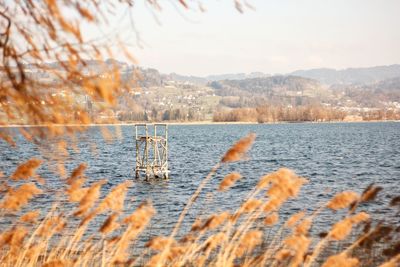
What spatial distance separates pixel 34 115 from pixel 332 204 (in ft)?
9.96

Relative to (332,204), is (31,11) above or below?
above

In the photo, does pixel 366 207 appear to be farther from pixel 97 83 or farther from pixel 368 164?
pixel 368 164

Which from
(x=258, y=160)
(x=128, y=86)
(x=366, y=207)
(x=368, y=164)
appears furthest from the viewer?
(x=258, y=160)

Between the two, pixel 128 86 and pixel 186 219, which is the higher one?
pixel 128 86

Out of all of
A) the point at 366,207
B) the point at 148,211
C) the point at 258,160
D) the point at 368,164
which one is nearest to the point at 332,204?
the point at 148,211

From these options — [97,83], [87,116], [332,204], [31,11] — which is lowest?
[332,204]

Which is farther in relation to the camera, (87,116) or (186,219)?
(186,219)

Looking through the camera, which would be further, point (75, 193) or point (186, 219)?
point (186, 219)

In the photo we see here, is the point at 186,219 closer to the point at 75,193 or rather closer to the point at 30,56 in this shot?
the point at 75,193

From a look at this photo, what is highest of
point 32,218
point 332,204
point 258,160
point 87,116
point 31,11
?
point 31,11

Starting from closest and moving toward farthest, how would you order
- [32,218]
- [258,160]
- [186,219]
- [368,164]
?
[32,218] < [186,219] < [368,164] < [258,160]

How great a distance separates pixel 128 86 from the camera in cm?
359

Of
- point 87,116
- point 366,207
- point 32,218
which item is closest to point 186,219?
point 366,207

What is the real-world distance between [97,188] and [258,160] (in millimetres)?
53039
